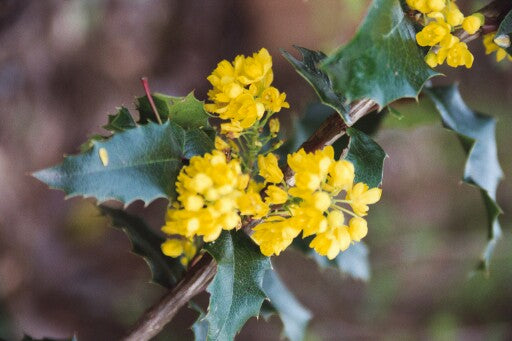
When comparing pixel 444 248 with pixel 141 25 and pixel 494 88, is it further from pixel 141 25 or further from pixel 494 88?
pixel 141 25

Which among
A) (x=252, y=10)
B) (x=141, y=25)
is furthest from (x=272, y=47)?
(x=141, y=25)

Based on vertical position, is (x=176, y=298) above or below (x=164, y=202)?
above

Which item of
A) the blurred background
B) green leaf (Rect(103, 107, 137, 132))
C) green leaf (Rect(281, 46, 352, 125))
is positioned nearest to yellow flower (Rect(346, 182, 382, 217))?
green leaf (Rect(281, 46, 352, 125))

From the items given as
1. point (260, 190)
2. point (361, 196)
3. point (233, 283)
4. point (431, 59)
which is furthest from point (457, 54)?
point (233, 283)

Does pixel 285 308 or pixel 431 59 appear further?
pixel 285 308

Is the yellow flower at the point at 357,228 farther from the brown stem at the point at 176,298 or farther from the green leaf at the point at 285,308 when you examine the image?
the green leaf at the point at 285,308

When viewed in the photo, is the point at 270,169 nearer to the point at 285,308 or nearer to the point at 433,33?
the point at 433,33

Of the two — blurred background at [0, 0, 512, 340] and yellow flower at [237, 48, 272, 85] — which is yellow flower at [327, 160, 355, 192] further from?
blurred background at [0, 0, 512, 340]
